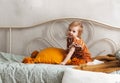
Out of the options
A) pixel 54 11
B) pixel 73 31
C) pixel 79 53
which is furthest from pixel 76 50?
pixel 54 11

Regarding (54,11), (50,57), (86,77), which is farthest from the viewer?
(54,11)

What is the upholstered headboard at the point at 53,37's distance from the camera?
232 centimetres

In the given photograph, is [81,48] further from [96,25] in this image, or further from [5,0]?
[5,0]

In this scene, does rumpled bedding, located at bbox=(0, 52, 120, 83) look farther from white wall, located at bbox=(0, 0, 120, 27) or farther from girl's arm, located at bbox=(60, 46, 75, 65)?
white wall, located at bbox=(0, 0, 120, 27)

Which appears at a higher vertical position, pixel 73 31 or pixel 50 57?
pixel 73 31

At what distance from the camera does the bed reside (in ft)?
5.90

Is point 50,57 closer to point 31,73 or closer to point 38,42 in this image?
point 31,73

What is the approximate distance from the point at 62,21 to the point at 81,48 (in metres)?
0.47

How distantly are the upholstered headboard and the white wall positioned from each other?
2.0 inches

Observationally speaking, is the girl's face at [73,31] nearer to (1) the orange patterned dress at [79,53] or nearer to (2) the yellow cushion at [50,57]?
(1) the orange patterned dress at [79,53]

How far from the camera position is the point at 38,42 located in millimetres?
2510

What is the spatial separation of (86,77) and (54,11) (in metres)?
0.98

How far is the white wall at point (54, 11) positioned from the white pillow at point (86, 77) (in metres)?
0.77

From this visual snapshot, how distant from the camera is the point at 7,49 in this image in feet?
8.51
